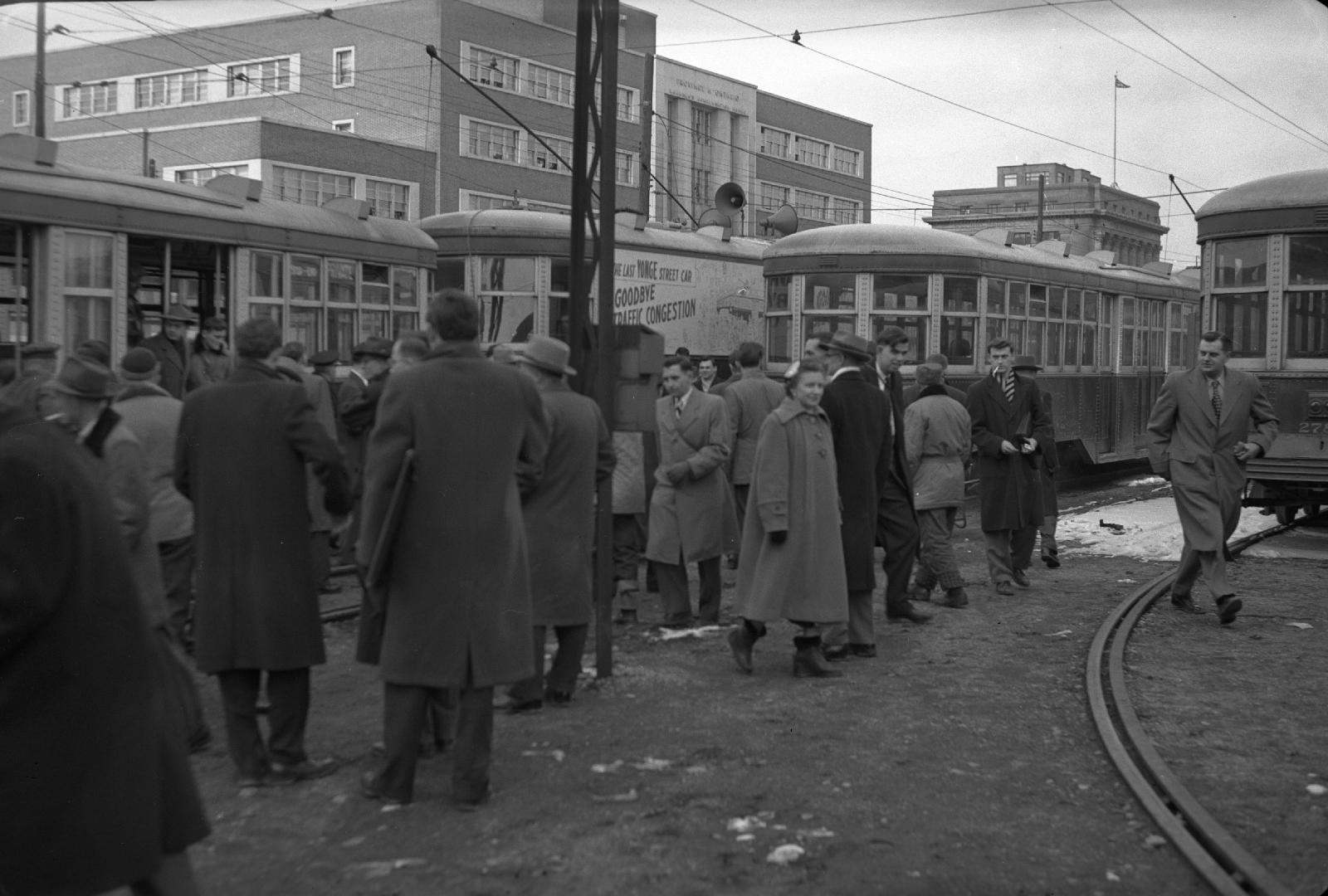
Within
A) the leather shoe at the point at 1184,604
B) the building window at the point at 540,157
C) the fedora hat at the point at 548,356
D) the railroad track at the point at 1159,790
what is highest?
the building window at the point at 540,157

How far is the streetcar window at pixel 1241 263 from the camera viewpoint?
47.9 ft

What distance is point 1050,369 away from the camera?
66.0 ft

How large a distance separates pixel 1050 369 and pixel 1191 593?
9416 mm

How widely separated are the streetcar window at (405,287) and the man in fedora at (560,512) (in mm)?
9148

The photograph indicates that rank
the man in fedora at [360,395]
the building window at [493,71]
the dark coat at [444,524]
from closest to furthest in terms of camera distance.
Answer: the dark coat at [444,524]
the man in fedora at [360,395]
the building window at [493,71]

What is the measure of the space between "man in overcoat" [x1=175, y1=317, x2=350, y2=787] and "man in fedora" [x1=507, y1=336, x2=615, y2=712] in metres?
1.41

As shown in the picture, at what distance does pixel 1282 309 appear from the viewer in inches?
570

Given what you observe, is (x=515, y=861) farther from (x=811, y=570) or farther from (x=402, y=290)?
(x=402, y=290)

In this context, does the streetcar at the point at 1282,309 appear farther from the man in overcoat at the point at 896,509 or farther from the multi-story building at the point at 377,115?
A: the multi-story building at the point at 377,115

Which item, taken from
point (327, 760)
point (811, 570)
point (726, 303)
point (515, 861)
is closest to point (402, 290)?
point (726, 303)

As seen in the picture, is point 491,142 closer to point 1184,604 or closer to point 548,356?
point 1184,604

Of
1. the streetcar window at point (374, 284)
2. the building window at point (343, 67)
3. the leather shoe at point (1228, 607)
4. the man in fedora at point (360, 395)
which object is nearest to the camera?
the man in fedora at point (360, 395)

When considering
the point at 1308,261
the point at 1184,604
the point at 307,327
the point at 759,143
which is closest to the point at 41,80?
the point at 307,327

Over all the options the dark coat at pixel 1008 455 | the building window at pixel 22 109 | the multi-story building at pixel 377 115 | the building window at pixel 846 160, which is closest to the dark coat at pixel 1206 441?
the dark coat at pixel 1008 455
